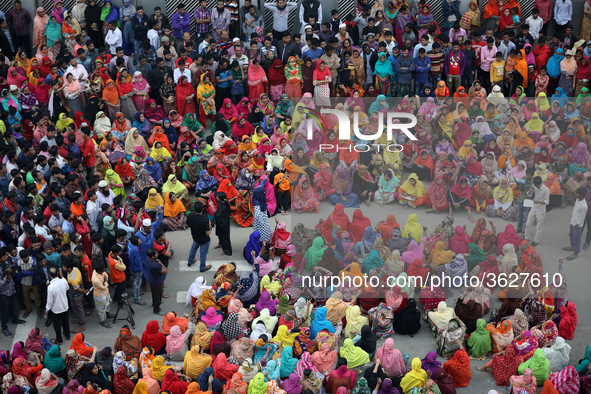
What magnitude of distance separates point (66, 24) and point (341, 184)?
689 cm

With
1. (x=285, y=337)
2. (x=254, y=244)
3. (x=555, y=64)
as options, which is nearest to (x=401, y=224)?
(x=254, y=244)

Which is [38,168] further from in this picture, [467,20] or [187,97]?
[467,20]

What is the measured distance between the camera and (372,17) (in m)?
17.5

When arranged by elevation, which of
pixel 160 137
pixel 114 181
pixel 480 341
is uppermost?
pixel 160 137

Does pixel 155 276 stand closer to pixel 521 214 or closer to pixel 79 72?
pixel 79 72

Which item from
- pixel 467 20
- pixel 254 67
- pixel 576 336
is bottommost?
pixel 576 336

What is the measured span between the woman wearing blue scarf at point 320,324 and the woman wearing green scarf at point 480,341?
192 centimetres

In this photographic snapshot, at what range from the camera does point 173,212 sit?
13.9m

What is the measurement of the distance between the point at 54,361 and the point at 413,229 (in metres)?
5.92

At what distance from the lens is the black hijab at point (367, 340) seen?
11.1m

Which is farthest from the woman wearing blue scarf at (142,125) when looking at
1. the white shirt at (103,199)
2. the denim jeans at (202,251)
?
the denim jeans at (202,251)

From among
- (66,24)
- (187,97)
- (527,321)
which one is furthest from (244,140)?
(527,321)

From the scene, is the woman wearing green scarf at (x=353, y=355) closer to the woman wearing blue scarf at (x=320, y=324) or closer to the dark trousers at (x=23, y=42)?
→ the woman wearing blue scarf at (x=320, y=324)

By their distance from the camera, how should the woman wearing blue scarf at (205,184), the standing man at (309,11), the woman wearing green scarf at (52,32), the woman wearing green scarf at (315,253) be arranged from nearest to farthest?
the woman wearing green scarf at (315,253), the woman wearing blue scarf at (205,184), the woman wearing green scarf at (52,32), the standing man at (309,11)
